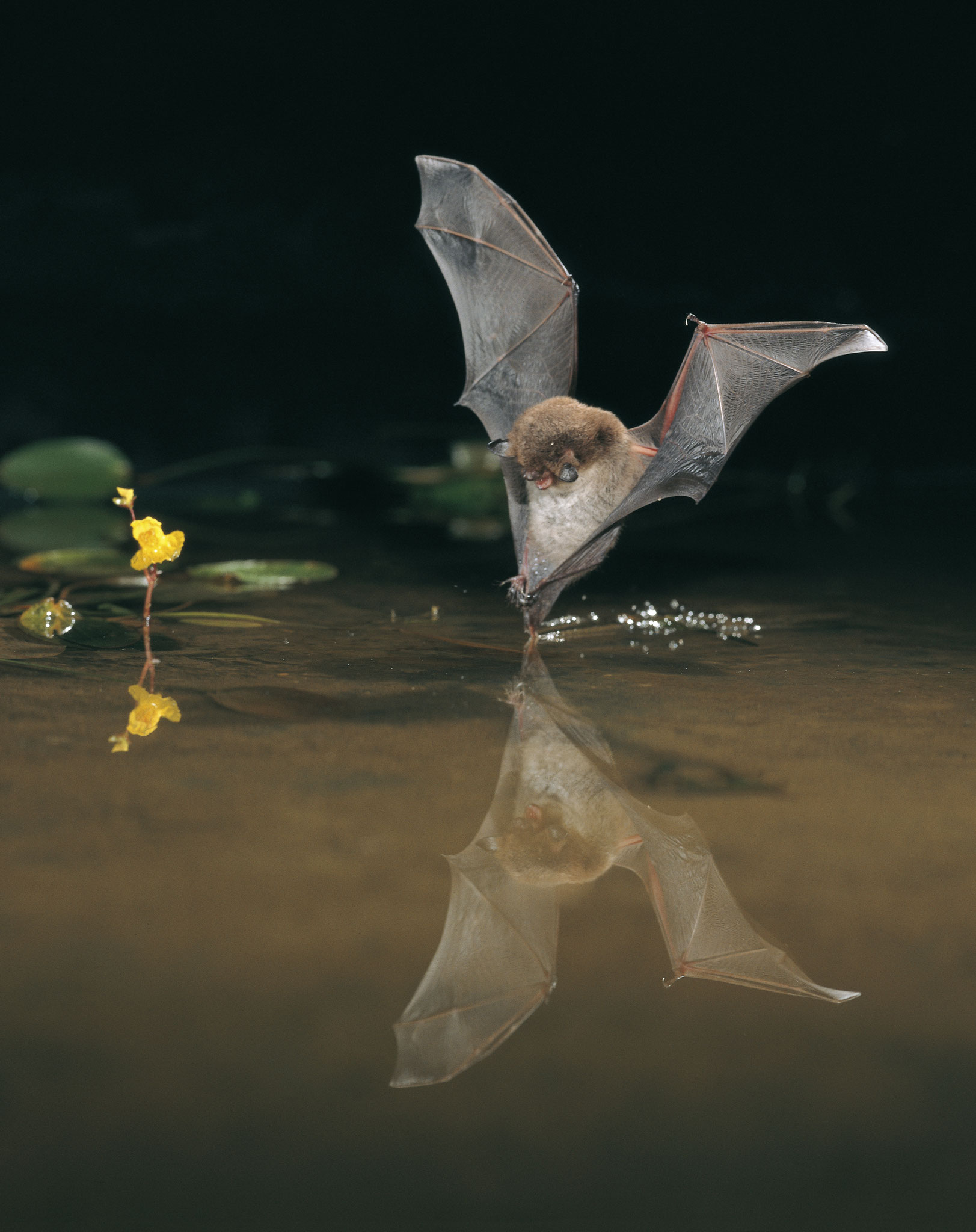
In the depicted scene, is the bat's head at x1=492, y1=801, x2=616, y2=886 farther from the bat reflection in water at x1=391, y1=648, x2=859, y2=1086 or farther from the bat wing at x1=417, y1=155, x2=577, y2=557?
the bat wing at x1=417, y1=155, x2=577, y2=557

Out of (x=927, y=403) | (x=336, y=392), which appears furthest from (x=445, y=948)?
(x=927, y=403)

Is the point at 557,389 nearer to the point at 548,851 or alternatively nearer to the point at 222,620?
the point at 222,620

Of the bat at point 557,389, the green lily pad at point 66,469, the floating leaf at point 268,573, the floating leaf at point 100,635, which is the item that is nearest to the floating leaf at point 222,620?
the floating leaf at point 100,635

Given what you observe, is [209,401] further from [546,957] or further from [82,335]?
[546,957]

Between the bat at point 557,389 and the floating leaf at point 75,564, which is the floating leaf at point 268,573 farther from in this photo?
the bat at point 557,389

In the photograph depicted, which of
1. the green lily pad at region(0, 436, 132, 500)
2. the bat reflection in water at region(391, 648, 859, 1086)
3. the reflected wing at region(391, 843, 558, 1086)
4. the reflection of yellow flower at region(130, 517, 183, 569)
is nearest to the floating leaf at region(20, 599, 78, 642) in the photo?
the reflection of yellow flower at region(130, 517, 183, 569)

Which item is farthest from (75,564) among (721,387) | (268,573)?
(721,387)
